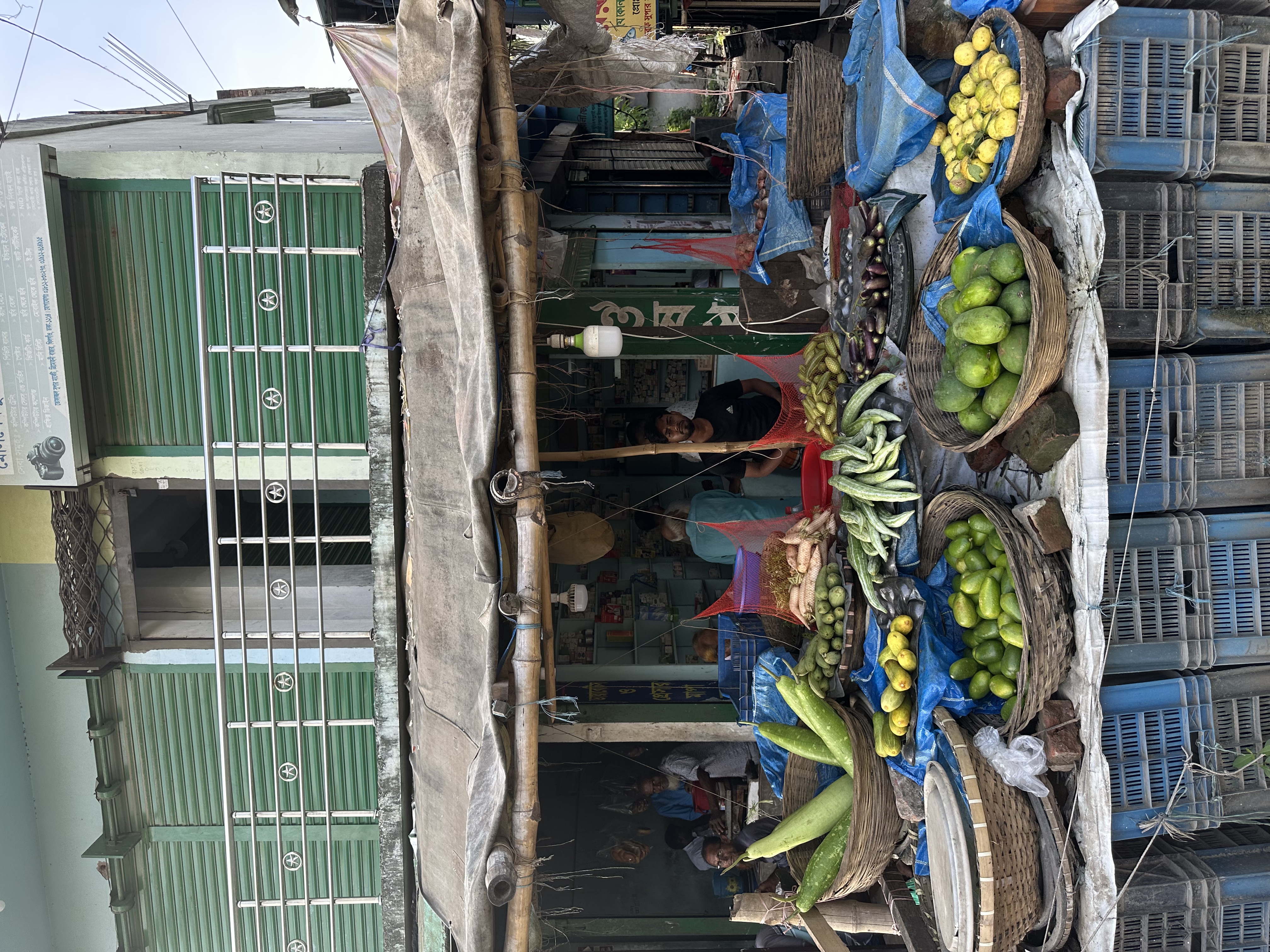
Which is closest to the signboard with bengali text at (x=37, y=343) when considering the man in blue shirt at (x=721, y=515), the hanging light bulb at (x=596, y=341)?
the hanging light bulb at (x=596, y=341)

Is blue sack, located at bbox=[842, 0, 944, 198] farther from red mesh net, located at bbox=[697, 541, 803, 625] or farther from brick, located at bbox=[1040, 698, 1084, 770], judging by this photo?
brick, located at bbox=[1040, 698, 1084, 770]

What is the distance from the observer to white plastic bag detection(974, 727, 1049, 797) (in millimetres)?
2955

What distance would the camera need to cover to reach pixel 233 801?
554cm

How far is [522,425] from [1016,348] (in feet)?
6.54

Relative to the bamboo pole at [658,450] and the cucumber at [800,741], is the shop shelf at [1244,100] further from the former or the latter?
the cucumber at [800,741]

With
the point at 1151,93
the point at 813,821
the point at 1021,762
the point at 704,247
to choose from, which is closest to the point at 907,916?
the point at 813,821

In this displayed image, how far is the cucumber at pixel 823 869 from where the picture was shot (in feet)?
13.0

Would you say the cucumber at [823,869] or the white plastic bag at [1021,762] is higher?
the white plastic bag at [1021,762]

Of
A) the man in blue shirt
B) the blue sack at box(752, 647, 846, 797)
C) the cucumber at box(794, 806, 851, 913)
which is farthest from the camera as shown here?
the man in blue shirt

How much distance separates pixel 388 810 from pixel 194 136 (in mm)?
6335

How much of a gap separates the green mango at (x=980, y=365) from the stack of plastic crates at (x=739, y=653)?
2865mm

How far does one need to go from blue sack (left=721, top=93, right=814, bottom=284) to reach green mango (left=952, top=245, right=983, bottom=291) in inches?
81.6

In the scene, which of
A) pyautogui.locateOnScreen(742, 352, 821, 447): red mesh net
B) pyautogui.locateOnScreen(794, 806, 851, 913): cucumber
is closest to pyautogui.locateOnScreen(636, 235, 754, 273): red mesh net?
pyautogui.locateOnScreen(742, 352, 821, 447): red mesh net

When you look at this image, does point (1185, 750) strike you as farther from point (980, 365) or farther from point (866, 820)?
point (980, 365)
